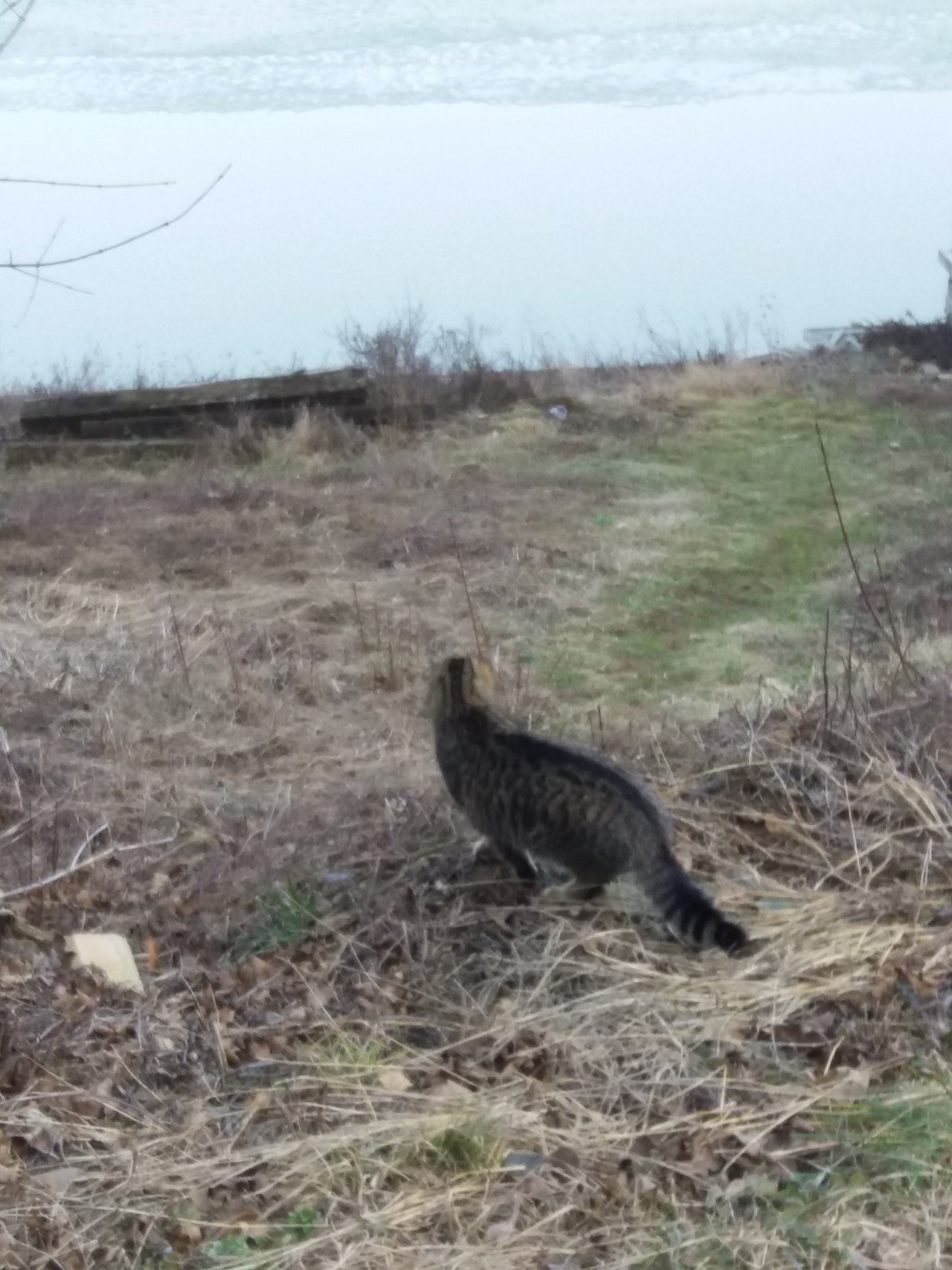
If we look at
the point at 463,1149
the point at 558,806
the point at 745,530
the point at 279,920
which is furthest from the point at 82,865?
the point at 745,530

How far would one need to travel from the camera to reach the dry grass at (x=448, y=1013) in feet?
9.11

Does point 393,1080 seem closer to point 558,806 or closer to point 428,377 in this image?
point 558,806

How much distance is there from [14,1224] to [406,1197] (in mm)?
818

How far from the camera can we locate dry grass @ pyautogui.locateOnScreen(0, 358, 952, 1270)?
2777 millimetres

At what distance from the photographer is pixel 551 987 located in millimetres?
3475

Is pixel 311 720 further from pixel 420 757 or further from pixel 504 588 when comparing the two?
pixel 504 588

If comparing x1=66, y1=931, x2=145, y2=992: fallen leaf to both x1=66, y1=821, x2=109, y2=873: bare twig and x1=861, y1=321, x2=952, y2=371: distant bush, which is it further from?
x1=861, y1=321, x2=952, y2=371: distant bush

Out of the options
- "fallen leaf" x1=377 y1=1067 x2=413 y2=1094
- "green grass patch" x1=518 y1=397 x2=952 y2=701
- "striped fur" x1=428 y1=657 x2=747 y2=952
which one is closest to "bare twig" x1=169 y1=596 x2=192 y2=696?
"green grass patch" x1=518 y1=397 x2=952 y2=701

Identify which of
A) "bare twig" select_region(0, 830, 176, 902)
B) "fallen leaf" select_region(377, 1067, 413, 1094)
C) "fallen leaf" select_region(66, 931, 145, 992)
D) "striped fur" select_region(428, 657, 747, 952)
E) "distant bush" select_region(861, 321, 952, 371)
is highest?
"distant bush" select_region(861, 321, 952, 371)

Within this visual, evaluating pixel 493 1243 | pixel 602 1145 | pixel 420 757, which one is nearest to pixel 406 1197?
pixel 493 1243

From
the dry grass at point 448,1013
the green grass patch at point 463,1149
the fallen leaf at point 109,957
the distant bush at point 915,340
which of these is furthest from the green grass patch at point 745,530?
the green grass patch at point 463,1149

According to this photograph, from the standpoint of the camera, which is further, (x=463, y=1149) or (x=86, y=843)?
(x=86, y=843)

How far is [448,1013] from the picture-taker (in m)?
3.46

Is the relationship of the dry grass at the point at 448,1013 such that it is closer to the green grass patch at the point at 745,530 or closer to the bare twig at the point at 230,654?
the bare twig at the point at 230,654
